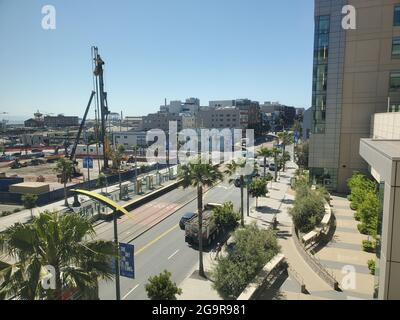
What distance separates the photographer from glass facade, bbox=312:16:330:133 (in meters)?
42.1

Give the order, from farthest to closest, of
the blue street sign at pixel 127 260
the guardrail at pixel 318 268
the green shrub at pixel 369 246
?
the green shrub at pixel 369 246 < the guardrail at pixel 318 268 < the blue street sign at pixel 127 260

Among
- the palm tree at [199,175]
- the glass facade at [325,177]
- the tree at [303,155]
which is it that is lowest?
the glass facade at [325,177]

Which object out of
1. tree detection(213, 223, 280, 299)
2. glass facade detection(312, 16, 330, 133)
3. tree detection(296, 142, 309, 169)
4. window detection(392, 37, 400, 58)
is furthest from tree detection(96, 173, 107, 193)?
window detection(392, 37, 400, 58)

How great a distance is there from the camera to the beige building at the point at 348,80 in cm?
3866

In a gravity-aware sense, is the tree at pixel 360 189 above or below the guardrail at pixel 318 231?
above

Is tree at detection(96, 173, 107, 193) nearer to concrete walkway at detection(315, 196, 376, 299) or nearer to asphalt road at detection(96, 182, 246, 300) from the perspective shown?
asphalt road at detection(96, 182, 246, 300)

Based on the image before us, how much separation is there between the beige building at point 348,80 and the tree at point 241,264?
27.5 m

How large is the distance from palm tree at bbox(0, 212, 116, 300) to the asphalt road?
963 cm

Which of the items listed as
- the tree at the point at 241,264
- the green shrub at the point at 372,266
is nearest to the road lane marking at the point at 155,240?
the tree at the point at 241,264

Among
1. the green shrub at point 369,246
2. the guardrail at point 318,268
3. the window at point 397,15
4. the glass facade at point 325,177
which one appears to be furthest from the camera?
the glass facade at point 325,177

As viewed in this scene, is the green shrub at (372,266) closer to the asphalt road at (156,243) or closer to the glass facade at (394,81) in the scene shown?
the asphalt road at (156,243)

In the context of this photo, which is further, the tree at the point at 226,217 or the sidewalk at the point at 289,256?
the tree at the point at 226,217

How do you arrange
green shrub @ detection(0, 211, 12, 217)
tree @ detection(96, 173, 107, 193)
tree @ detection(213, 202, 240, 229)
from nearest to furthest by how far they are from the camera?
tree @ detection(213, 202, 240, 229) → green shrub @ detection(0, 211, 12, 217) → tree @ detection(96, 173, 107, 193)

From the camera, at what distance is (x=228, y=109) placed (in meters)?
142
